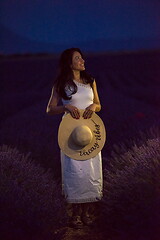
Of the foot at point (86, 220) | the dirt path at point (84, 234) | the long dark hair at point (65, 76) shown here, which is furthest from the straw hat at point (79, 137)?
the dirt path at point (84, 234)

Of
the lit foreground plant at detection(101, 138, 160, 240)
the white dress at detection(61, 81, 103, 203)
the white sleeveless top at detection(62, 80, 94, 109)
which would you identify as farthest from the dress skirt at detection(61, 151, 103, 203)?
the white sleeveless top at detection(62, 80, 94, 109)

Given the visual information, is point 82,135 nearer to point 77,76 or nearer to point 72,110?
point 72,110

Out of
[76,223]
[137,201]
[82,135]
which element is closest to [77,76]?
[82,135]

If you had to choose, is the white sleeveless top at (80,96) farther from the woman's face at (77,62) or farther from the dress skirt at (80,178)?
the dress skirt at (80,178)

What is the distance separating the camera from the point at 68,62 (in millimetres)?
3855

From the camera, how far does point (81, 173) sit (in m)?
3.88

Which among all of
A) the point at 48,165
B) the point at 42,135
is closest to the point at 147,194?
the point at 48,165

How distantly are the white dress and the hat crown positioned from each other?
0.44ft

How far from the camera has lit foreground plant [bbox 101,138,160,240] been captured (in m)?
3.50

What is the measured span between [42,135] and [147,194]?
2.61m

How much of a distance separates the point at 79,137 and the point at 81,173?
26cm

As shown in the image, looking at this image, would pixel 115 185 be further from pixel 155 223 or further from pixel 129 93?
pixel 129 93

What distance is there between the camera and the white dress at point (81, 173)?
385 centimetres

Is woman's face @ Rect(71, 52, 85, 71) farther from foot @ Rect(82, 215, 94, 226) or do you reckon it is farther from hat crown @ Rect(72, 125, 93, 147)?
foot @ Rect(82, 215, 94, 226)
